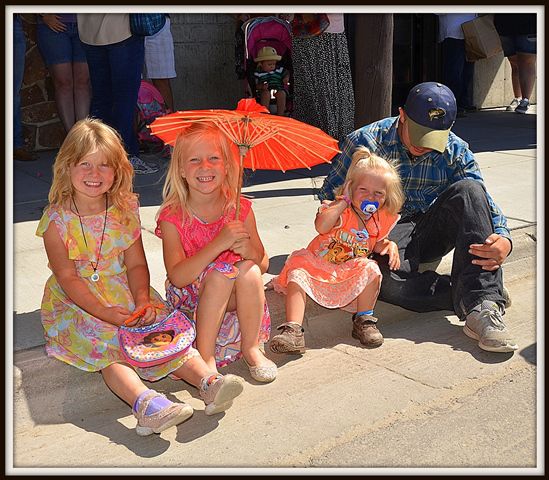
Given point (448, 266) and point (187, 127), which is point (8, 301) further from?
point (448, 266)

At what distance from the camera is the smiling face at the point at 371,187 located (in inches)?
157

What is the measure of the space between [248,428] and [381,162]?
4.95 feet

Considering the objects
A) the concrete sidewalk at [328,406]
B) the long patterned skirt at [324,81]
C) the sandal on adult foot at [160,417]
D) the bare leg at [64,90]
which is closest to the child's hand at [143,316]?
the concrete sidewalk at [328,406]

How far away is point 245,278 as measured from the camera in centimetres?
353

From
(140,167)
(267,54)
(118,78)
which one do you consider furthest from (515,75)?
(118,78)

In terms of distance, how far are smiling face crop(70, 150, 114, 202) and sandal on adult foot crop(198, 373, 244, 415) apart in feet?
3.12

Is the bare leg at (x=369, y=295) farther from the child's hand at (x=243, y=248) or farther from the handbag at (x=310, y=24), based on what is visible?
the handbag at (x=310, y=24)

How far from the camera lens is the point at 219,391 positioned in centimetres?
318

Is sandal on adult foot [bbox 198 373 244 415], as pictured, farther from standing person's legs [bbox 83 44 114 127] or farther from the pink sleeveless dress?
standing person's legs [bbox 83 44 114 127]

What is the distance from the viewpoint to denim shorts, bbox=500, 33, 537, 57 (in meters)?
9.76

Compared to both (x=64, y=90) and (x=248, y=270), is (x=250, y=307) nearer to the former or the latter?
(x=248, y=270)

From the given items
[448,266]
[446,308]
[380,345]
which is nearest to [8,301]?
[380,345]

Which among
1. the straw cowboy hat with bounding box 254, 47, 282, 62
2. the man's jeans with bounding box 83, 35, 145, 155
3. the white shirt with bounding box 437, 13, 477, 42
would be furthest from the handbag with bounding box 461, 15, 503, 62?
the man's jeans with bounding box 83, 35, 145, 155

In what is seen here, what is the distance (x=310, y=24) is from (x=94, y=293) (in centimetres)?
419
